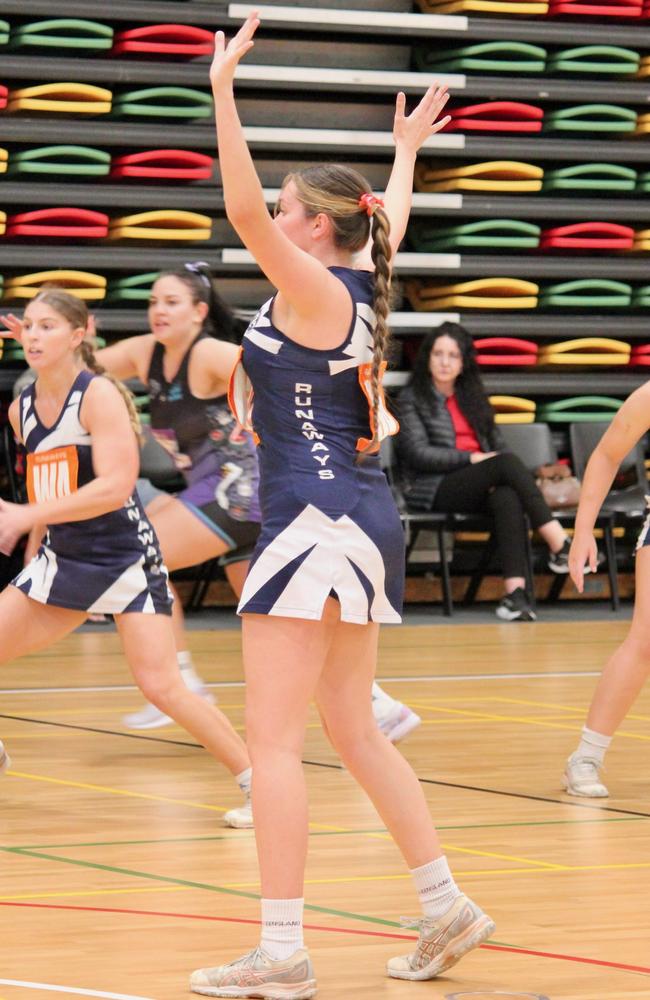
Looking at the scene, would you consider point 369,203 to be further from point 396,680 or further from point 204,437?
point 396,680

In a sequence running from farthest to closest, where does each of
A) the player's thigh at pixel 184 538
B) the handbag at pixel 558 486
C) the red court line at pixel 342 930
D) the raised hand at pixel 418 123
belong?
the handbag at pixel 558 486 → the player's thigh at pixel 184 538 → the raised hand at pixel 418 123 → the red court line at pixel 342 930

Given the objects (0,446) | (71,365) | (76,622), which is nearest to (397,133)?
Result: (71,365)

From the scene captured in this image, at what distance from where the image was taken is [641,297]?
429 inches

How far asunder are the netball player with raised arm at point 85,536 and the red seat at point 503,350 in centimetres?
564

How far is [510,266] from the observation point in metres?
10.5

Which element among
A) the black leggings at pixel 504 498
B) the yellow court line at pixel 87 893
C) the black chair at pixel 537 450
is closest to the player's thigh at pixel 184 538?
the yellow court line at pixel 87 893

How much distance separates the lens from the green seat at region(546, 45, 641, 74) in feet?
34.8

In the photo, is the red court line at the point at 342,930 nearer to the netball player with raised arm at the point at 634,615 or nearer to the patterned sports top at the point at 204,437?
the netball player with raised arm at the point at 634,615

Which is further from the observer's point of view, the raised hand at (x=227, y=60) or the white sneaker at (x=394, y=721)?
the white sneaker at (x=394, y=721)

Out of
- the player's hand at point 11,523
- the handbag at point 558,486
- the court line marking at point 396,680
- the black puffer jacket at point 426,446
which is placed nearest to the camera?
the player's hand at point 11,523

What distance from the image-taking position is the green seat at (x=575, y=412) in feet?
34.8

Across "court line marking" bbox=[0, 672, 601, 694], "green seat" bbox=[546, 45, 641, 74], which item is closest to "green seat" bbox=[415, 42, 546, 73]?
"green seat" bbox=[546, 45, 641, 74]

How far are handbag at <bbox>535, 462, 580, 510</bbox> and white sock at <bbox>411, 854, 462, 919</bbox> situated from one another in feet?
21.8

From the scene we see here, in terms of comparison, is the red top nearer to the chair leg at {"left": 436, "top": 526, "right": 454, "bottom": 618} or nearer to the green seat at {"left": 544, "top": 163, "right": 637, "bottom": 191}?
the chair leg at {"left": 436, "top": 526, "right": 454, "bottom": 618}
